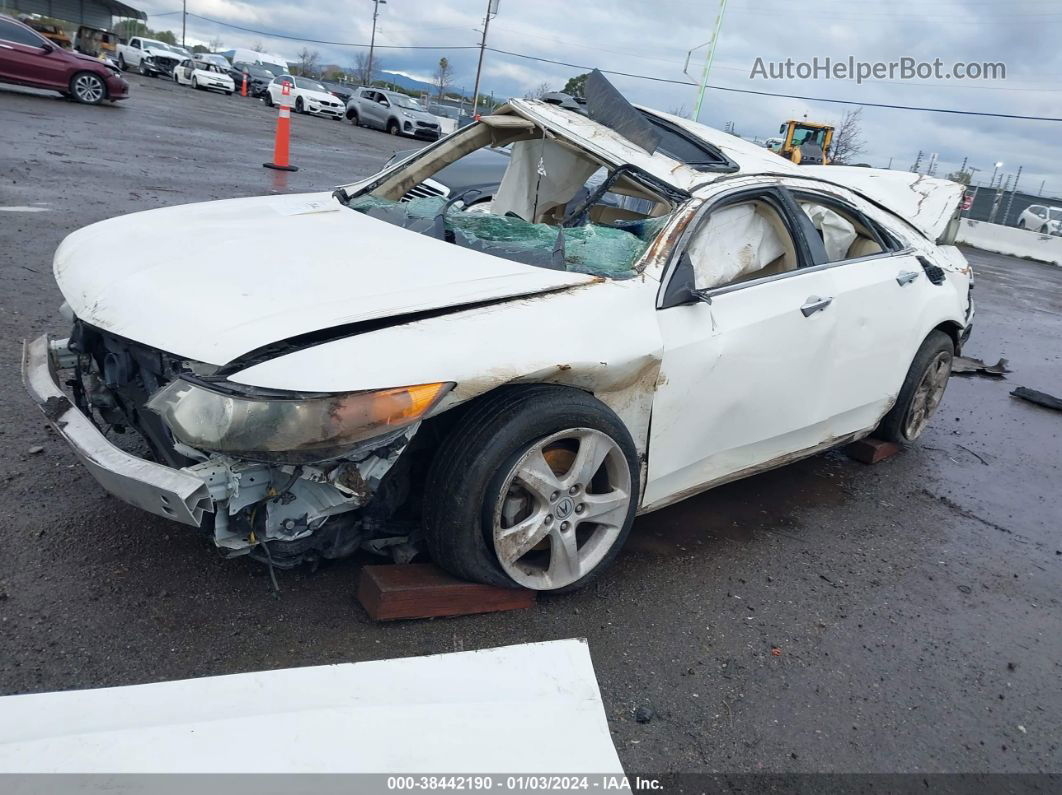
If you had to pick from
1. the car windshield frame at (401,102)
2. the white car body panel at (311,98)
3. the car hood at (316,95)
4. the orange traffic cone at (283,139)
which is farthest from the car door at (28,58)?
the car hood at (316,95)

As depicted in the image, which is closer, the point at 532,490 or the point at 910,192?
the point at 532,490

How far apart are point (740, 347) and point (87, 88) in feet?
58.4

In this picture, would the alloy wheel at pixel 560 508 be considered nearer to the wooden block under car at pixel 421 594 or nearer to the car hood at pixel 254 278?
the wooden block under car at pixel 421 594

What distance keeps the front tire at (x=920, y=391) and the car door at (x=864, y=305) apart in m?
0.16

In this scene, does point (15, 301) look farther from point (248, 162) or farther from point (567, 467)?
point (248, 162)

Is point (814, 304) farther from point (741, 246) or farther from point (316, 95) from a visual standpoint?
point (316, 95)

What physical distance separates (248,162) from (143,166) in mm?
2220

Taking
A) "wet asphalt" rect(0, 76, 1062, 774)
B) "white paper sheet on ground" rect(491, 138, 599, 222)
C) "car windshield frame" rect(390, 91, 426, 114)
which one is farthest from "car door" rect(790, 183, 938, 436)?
"car windshield frame" rect(390, 91, 426, 114)

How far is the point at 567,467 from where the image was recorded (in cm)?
278

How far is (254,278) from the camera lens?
263 centimetres

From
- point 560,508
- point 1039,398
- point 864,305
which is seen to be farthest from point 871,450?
point 1039,398

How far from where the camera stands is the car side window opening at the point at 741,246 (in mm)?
3324

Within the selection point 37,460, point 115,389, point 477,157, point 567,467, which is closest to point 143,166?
point 477,157

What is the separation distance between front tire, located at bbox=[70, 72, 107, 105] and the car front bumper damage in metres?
17.3
